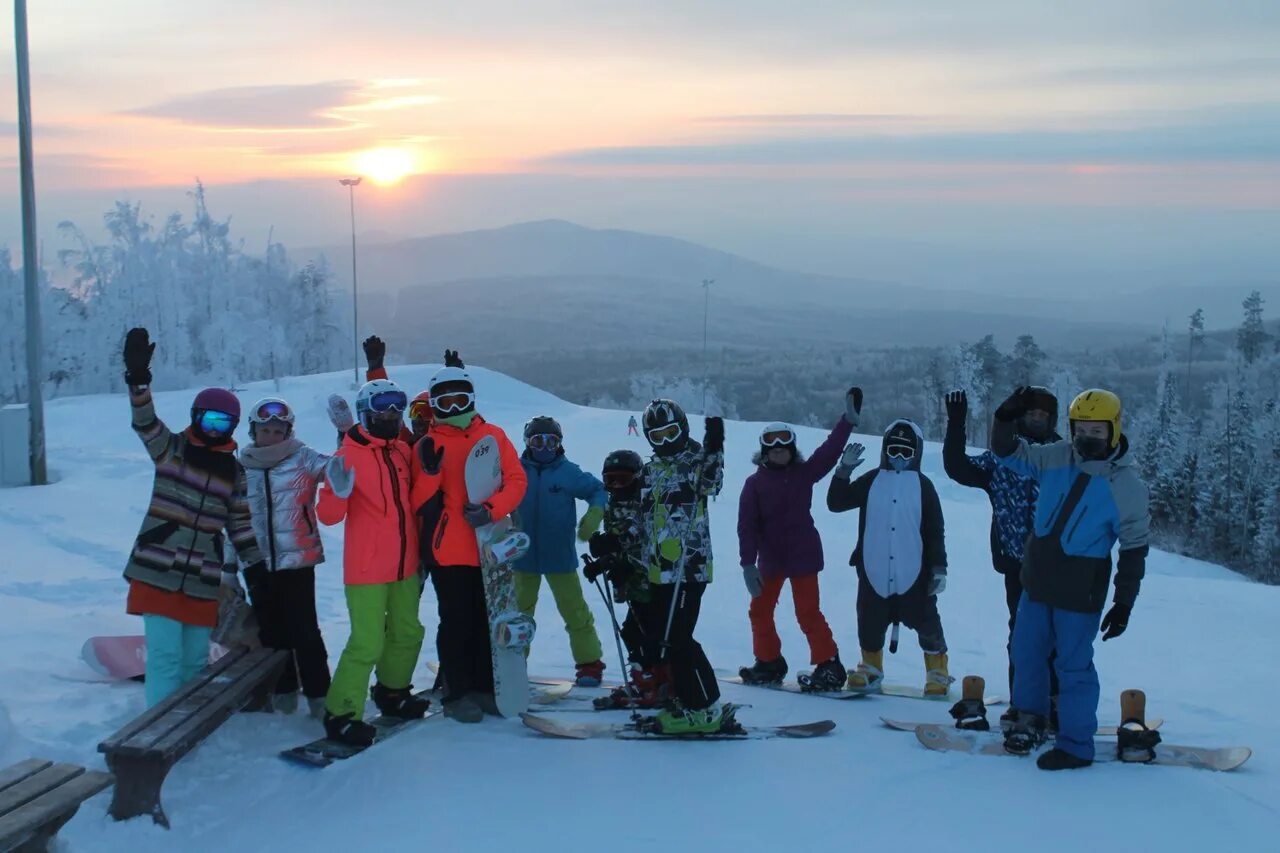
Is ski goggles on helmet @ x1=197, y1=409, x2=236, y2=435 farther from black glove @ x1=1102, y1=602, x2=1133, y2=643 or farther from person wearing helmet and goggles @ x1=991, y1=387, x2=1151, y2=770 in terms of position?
black glove @ x1=1102, y1=602, x2=1133, y2=643

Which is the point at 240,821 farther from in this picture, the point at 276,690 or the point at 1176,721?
the point at 1176,721

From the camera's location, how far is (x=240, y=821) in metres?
4.52

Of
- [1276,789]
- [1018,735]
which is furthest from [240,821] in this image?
[1276,789]

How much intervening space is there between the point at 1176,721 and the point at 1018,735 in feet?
7.09

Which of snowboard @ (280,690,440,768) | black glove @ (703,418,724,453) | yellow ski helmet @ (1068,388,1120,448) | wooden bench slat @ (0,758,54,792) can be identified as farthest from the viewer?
black glove @ (703,418,724,453)

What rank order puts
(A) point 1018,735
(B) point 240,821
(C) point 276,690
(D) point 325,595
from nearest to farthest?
(B) point 240,821 → (A) point 1018,735 → (C) point 276,690 → (D) point 325,595

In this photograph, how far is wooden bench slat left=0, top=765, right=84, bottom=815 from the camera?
149 inches

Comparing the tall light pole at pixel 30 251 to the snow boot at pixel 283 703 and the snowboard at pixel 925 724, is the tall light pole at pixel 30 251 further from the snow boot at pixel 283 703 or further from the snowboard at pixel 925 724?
the snowboard at pixel 925 724

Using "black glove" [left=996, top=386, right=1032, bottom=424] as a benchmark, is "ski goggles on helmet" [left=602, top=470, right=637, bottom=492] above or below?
below

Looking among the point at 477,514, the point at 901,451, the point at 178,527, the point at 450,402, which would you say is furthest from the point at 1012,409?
the point at 178,527

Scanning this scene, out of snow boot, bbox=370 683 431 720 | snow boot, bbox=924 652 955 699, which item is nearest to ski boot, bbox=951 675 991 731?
snow boot, bbox=924 652 955 699

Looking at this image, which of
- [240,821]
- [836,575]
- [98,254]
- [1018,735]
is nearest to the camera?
[240,821]

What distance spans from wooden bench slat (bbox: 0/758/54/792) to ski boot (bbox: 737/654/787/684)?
14.0ft

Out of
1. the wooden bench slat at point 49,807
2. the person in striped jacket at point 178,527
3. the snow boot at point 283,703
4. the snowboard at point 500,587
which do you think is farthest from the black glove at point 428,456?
the wooden bench slat at point 49,807
